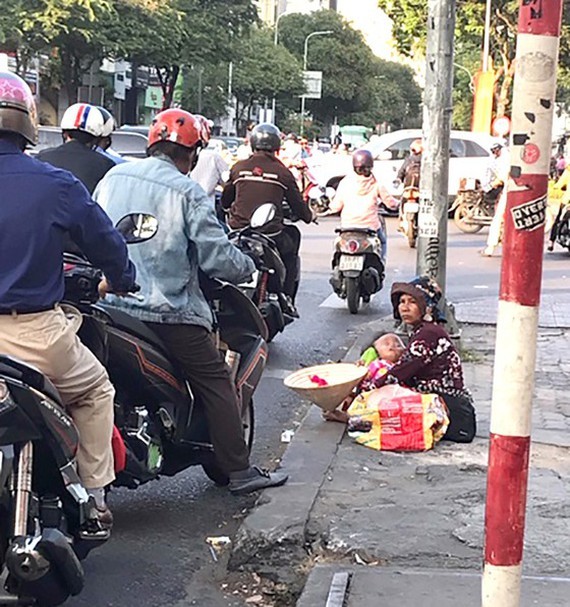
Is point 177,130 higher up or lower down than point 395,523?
higher up

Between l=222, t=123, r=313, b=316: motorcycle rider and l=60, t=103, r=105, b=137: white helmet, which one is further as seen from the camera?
l=222, t=123, r=313, b=316: motorcycle rider

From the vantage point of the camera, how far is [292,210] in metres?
9.19

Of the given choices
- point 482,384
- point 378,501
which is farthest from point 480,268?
point 378,501

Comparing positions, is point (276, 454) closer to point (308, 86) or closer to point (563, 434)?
point (563, 434)

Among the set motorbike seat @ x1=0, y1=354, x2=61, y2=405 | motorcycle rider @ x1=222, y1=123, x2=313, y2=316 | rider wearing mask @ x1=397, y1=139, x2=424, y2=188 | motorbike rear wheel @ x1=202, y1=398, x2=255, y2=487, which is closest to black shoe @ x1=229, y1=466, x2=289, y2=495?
motorbike rear wheel @ x1=202, y1=398, x2=255, y2=487

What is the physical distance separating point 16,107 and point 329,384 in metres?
2.91

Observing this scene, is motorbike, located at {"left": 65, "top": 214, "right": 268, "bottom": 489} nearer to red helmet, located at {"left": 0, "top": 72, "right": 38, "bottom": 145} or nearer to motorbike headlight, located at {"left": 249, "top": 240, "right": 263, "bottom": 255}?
red helmet, located at {"left": 0, "top": 72, "right": 38, "bottom": 145}

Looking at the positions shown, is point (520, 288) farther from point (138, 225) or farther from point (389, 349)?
point (389, 349)

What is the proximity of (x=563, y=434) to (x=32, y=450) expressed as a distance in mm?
3955

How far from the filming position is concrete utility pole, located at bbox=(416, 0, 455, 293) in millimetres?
8742

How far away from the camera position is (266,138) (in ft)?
29.9

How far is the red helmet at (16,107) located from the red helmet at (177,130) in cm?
125

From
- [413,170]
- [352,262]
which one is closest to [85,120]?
[352,262]

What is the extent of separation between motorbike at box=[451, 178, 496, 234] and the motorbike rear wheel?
50.3 ft
